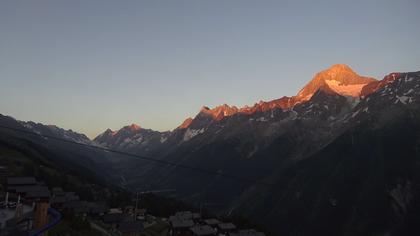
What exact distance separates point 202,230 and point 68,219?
57.9 metres

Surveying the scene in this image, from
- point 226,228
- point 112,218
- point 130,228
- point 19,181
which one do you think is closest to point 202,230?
point 226,228

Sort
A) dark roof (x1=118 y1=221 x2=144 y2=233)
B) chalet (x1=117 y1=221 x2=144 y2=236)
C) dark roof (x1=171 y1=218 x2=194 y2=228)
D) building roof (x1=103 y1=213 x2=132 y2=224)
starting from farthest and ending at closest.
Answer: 1. dark roof (x1=171 y1=218 x2=194 y2=228)
2. building roof (x1=103 y1=213 x2=132 y2=224)
3. chalet (x1=117 y1=221 x2=144 y2=236)
4. dark roof (x1=118 y1=221 x2=144 y2=233)

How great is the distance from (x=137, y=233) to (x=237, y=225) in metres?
53.4

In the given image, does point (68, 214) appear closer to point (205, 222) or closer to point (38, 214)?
point (38, 214)

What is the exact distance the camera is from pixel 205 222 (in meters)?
154

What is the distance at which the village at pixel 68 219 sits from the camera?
61.2 meters

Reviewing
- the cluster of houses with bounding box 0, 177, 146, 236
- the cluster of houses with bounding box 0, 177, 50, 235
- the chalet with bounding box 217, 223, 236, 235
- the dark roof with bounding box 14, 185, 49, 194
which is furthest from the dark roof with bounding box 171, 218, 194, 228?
the dark roof with bounding box 14, 185, 49, 194

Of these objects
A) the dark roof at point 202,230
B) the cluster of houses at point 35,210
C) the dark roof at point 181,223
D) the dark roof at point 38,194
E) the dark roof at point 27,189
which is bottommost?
the dark roof at point 202,230

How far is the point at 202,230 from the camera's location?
447ft

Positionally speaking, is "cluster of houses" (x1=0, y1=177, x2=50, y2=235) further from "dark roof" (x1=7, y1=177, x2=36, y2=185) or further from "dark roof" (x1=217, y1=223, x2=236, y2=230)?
"dark roof" (x1=217, y1=223, x2=236, y2=230)

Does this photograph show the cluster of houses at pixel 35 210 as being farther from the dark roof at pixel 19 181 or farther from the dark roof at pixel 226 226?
the dark roof at pixel 226 226

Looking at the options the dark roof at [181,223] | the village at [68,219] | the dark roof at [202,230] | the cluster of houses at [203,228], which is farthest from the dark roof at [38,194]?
the dark roof at [181,223]

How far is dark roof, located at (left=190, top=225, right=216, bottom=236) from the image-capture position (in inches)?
5248

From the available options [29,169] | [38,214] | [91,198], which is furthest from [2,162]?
[38,214]
